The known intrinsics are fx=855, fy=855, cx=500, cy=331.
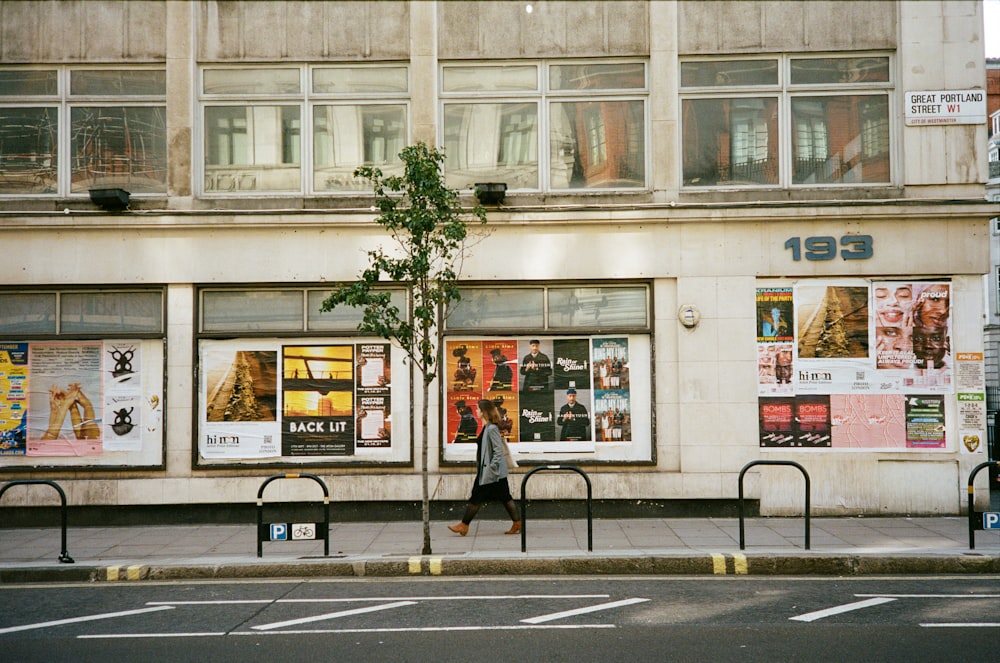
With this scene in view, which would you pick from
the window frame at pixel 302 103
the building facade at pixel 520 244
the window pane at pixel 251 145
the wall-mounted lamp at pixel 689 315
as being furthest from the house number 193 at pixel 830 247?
the window pane at pixel 251 145

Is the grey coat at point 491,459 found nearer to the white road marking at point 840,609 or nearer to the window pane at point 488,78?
the white road marking at point 840,609

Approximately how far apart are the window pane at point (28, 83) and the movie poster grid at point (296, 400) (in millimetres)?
5199

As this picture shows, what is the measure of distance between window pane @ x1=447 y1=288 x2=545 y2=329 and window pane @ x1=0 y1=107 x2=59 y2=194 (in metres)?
7.26

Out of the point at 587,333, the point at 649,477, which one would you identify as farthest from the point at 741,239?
the point at 649,477

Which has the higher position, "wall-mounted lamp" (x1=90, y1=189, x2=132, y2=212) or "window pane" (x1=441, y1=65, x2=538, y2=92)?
→ "window pane" (x1=441, y1=65, x2=538, y2=92)

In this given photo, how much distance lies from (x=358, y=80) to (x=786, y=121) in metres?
7.22

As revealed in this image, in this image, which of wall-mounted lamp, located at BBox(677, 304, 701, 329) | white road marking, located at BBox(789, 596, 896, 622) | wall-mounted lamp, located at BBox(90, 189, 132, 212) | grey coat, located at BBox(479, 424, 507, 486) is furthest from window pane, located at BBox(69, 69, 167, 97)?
white road marking, located at BBox(789, 596, 896, 622)

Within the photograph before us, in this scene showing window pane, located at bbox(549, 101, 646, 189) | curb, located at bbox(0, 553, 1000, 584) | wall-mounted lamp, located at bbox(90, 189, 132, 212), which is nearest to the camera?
curb, located at bbox(0, 553, 1000, 584)

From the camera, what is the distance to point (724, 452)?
543 inches

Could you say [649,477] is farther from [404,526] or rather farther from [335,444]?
[335,444]

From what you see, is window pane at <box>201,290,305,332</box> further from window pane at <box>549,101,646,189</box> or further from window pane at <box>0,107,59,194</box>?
window pane at <box>549,101,646,189</box>

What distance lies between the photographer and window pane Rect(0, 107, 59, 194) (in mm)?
14523

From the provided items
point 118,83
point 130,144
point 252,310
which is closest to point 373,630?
point 252,310

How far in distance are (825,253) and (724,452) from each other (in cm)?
359
